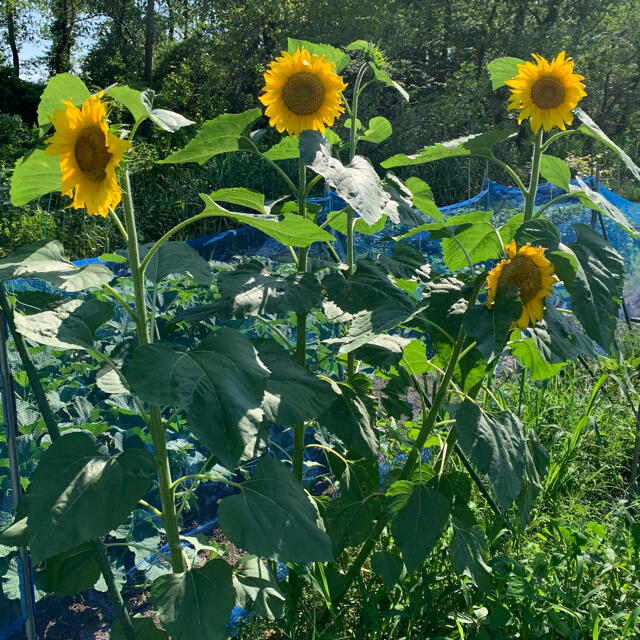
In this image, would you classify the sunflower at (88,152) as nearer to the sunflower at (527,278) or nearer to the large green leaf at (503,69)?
the sunflower at (527,278)

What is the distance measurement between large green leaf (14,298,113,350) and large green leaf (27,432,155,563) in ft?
0.59

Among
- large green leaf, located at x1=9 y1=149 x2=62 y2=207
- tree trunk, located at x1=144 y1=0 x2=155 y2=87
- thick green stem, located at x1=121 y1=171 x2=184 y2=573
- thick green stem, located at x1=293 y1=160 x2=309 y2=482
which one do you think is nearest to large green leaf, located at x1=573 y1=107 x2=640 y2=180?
thick green stem, located at x1=293 y1=160 x2=309 y2=482

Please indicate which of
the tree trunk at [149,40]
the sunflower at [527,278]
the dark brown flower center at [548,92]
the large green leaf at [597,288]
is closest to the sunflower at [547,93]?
the dark brown flower center at [548,92]

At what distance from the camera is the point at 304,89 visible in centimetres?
159

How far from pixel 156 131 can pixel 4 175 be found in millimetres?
3521

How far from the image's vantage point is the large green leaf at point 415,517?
145 centimetres

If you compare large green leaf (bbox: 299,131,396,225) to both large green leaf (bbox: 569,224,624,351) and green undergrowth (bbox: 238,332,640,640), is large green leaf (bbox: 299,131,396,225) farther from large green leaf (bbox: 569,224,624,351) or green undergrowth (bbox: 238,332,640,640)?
green undergrowth (bbox: 238,332,640,640)

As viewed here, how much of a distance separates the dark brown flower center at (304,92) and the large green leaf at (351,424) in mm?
675

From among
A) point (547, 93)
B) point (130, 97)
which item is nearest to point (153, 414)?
point (130, 97)

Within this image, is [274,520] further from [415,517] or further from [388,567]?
[388,567]

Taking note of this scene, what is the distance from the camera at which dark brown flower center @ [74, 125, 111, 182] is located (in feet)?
3.62

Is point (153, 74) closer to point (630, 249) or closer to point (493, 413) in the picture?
point (630, 249)

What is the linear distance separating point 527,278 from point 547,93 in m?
0.54

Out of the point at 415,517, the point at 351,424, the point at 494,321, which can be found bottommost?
the point at 415,517
